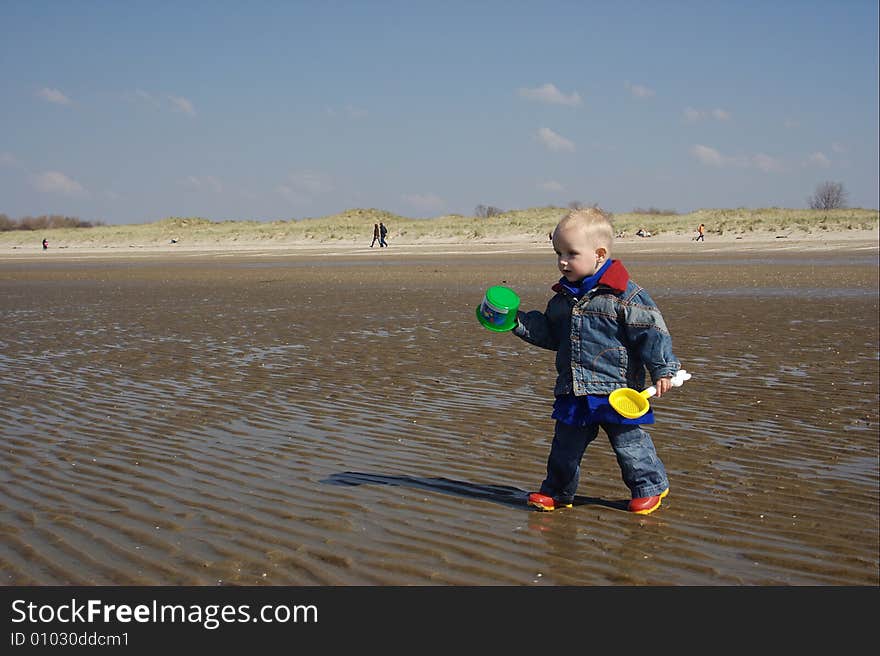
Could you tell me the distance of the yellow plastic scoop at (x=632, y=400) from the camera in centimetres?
494

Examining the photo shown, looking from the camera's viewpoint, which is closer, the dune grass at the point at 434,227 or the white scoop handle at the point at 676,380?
the white scoop handle at the point at 676,380

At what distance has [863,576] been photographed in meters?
4.19

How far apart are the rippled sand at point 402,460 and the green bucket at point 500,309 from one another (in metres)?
0.94

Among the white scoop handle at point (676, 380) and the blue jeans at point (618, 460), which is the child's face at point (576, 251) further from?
the blue jeans at point (618, 460)

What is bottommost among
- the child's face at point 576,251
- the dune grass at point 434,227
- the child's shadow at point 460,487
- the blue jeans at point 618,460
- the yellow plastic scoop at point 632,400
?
the child's shadow at point 460,487

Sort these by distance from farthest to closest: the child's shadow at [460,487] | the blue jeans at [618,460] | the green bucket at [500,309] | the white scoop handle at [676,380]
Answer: the child's shadow at [460,487] < the green bucket at [500,309] < the blue jeans at [618,460] < the white scoop handle at [676,380]

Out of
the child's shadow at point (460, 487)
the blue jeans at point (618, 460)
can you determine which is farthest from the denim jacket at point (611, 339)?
the child's shadow at point (460, 487)

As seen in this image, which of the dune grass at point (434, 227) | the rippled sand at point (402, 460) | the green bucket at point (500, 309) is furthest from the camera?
the dune grass at point (434, 227)

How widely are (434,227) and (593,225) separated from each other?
5952cm

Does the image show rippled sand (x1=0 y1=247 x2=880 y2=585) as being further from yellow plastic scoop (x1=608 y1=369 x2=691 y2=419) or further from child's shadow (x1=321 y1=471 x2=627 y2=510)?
yellow plastic scoop (x1=608 y1=369 x2=691 y2=419)

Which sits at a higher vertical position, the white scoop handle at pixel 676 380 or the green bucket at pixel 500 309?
the green bucket at pixel 500 309
